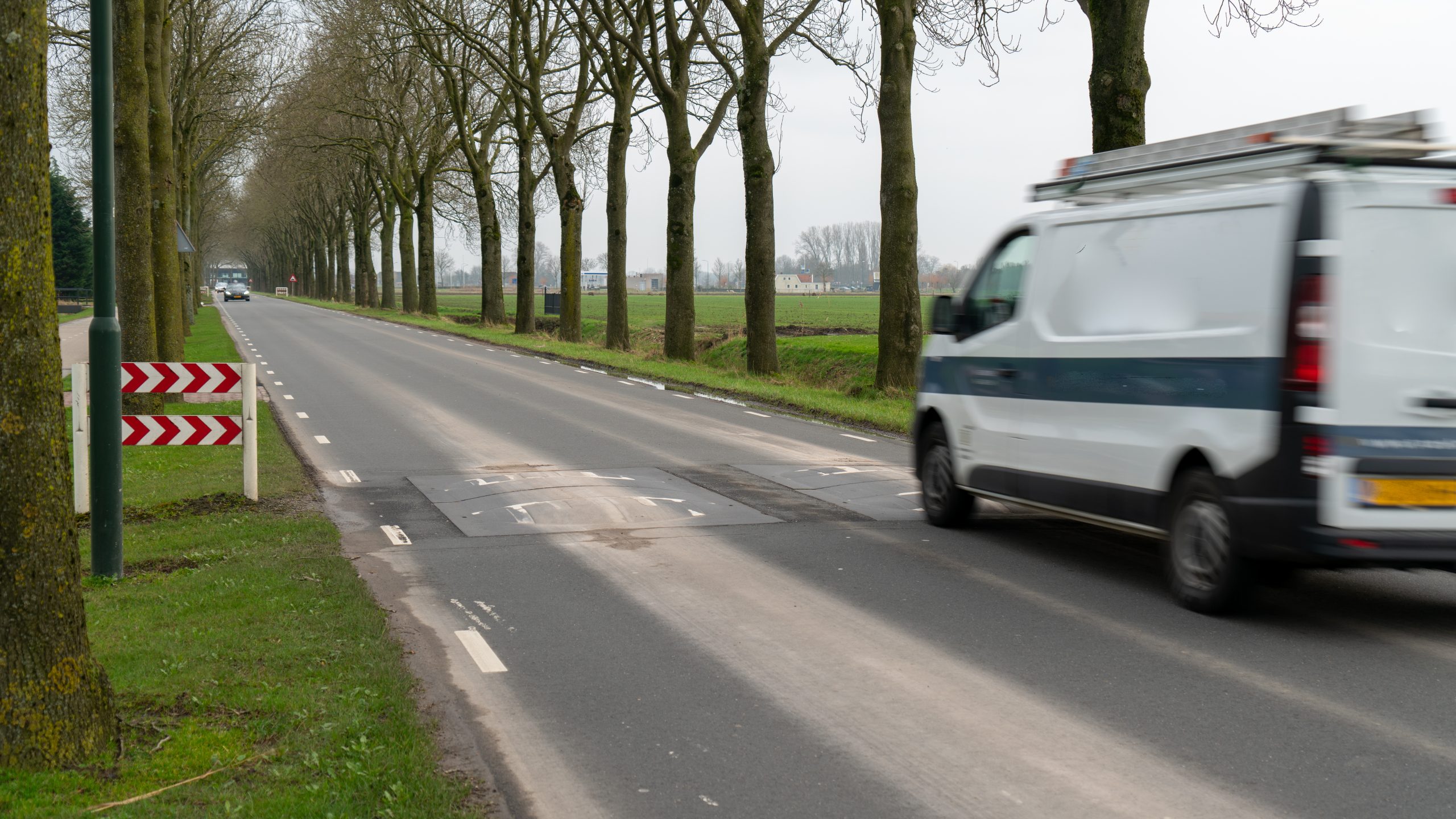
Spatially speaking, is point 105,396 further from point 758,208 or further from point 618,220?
point 618,220

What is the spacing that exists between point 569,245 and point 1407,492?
105 feet

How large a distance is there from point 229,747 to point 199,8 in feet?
110

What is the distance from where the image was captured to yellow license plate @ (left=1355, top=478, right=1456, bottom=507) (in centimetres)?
637

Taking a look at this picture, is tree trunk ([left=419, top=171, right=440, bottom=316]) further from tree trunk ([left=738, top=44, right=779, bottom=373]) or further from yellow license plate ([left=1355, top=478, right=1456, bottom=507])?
yellow license plate ([left=1355, top=478, right=1456, bottom=507])

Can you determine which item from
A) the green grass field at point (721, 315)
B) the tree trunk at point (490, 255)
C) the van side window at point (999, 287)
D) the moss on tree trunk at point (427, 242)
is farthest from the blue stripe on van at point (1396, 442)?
the moss on tree trunk at point (427, 242)

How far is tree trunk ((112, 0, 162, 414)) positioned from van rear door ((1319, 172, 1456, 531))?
13253 mm

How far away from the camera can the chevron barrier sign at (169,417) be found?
9.52 meters

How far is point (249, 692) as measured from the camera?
5.43 metres

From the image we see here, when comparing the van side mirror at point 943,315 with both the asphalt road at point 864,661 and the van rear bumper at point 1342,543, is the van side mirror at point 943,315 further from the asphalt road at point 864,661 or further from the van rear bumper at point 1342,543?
the van rear bumper at point 1342,543

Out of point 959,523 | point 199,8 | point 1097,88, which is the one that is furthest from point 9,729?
point 199,8

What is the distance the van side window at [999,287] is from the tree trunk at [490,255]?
37.9 m

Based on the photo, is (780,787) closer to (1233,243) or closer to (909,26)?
(1233,243)

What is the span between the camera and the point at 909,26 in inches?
781

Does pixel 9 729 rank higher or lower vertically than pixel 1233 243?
lower
